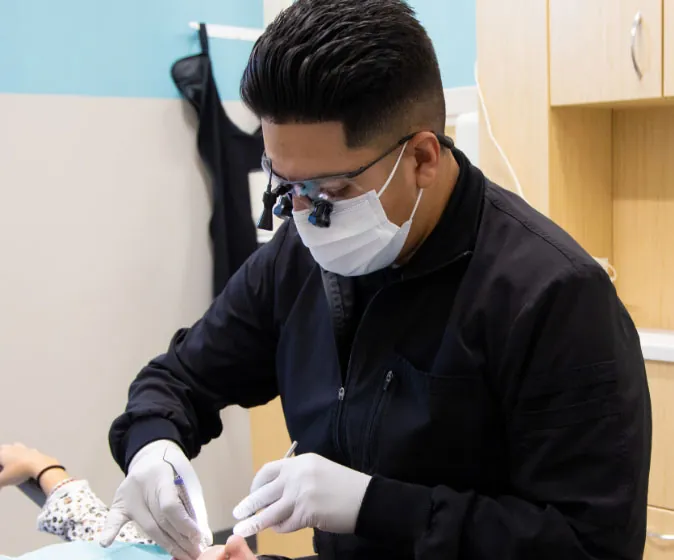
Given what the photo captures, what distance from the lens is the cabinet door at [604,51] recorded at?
6.07 feet

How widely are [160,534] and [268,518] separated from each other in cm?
26

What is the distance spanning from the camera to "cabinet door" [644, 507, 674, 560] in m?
1.98

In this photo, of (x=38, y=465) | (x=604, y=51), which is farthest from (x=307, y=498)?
(x=604, y=51)

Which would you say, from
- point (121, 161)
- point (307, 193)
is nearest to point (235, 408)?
point (121, 161)

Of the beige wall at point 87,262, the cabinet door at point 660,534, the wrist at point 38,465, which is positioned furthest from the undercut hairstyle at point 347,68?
the beige wall at point 87,262

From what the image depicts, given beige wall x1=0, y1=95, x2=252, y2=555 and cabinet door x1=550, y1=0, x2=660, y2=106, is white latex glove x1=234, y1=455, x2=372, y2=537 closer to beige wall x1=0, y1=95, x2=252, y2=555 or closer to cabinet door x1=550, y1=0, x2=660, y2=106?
cabinet door x1=550, y1=0, x2=660, y2=106

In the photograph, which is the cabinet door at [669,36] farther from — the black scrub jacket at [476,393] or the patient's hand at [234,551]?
the patient's hand at [234,551]

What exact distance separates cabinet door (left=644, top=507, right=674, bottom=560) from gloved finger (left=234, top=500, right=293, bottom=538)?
4.00ft

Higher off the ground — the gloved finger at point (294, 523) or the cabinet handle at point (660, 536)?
the gloved finger at point (294, 523)

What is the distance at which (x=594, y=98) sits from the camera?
1945 mm

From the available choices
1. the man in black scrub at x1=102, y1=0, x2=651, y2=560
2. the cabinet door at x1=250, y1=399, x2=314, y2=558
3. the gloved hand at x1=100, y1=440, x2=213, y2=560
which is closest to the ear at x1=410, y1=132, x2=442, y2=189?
Result: the man in black scrub at x1=102, y1=0, x2=651, y2=560

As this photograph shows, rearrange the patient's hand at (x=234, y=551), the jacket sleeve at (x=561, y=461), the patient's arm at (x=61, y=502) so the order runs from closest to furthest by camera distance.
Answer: the jacket sleeve at (x=561, y=461), the patient's hand at (x=234, y=551), the patient's arm at (x=61, y=502)

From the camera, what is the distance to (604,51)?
1.91 m

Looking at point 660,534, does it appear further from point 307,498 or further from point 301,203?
point 301,203
